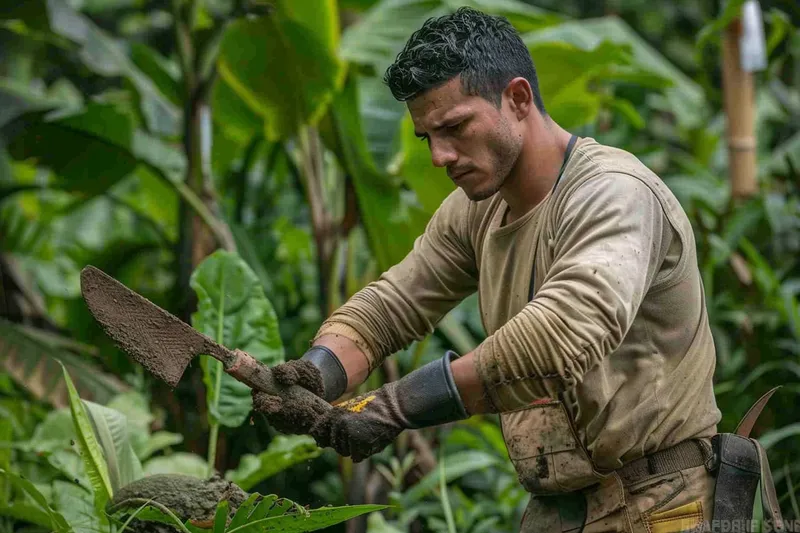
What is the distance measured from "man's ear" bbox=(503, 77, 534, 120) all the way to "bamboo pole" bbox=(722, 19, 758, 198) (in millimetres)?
3408

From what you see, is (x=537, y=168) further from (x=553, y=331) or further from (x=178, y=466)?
(x=178, y=466)

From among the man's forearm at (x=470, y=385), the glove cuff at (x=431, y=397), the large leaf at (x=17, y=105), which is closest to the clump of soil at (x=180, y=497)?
the glove cuff at (x=431, y=397)

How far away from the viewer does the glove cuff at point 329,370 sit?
8.89 feet

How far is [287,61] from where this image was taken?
466cm

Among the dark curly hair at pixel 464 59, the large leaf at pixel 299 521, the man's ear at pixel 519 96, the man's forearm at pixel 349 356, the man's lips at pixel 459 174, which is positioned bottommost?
the large leaf at pixel 299 521

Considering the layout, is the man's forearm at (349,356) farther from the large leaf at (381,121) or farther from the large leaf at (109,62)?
the large leaf at (109,62)

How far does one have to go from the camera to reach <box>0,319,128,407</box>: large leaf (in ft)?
15.5

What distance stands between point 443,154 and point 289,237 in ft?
12.0

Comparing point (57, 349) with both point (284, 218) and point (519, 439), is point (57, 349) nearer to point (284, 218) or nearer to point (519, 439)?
point (284, 218)

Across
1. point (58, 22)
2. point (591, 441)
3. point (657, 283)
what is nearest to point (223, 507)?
point (591, 441)

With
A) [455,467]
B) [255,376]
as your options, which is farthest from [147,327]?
[455,467]

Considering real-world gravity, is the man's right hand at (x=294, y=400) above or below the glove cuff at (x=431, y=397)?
below

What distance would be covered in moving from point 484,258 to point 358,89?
2.41 meters

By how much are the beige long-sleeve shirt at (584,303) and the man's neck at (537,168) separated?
0.04 meters
